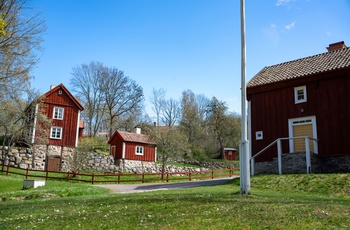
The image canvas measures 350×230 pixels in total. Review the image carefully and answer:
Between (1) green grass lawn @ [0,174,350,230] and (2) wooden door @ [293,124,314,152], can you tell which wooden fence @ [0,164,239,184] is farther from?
(1) green grass lawn @ [0,174,350,230]

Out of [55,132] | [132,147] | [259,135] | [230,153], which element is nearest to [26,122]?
[55,132]

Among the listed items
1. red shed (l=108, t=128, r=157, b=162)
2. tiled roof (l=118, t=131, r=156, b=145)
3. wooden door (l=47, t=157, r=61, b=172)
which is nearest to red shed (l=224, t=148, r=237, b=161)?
red shed (l=108, t=128, r=157, b=162)

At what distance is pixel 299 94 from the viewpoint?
20.7 metres

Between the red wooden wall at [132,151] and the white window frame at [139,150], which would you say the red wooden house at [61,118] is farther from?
the white window frame at [139,150]

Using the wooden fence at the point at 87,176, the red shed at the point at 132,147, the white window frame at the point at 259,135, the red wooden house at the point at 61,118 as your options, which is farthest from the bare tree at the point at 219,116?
the white window frame at the point at 259,135

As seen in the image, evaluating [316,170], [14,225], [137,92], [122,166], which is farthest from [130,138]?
[14,225]

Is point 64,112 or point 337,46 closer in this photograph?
point 337,46

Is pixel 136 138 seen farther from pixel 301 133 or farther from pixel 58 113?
pixel 301 133

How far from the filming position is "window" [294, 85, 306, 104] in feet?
66.9

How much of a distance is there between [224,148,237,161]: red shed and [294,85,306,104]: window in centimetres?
3259

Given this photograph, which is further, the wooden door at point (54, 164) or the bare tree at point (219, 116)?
the bare tree at point (219, 116)

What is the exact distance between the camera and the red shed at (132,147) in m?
41.0

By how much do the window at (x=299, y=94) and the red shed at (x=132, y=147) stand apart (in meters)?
24.9

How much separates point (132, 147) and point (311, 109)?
26.2 meters
